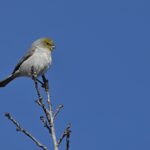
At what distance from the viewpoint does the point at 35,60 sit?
9.32 m

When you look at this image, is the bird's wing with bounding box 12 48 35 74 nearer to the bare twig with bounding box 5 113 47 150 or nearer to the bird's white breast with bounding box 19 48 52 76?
the bird's white breast with bounding box 19 48 52 76

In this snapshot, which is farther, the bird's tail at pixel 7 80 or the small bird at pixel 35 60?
the bird's tail at pixel 7 80

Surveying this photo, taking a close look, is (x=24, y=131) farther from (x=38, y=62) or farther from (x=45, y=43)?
(x=45, y=43)

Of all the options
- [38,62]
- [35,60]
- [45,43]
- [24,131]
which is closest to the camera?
[24,131]

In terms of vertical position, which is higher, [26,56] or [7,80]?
[26,56]

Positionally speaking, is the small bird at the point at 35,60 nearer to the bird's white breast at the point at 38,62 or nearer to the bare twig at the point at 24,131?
the bird's white breast at the point at 38,62

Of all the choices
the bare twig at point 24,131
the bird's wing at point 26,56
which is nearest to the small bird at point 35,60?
the bird's wing at point 26,56

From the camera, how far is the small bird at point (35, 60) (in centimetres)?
913

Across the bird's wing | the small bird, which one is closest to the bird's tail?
the small bird

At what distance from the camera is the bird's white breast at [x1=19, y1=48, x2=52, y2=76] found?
904cm

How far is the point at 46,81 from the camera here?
609cm

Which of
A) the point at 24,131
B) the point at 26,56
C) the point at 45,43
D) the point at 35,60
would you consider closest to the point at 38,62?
the point at 35,60

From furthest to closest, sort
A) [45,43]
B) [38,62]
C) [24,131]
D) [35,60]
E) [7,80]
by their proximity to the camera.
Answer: [45,43] → [7,80] → [35,60] → [38,62] → [24,131]

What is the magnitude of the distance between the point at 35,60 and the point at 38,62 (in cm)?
15
